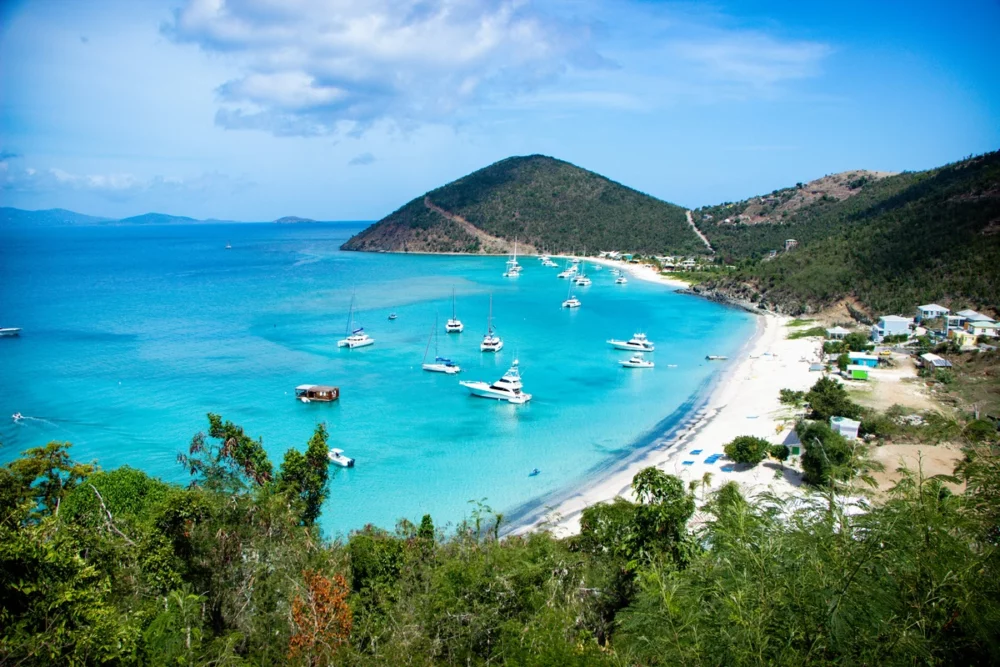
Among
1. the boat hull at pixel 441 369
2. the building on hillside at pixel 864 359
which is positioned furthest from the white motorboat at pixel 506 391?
the building on hillside at pixel 864 359

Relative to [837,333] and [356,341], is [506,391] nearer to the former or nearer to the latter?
[356,341]

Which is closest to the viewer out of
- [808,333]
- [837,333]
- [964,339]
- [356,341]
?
[964,339]

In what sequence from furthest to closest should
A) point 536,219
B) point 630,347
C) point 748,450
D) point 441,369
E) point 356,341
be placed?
point 536,219, point 630,347, point 356,341, point 441,369, point 748,450

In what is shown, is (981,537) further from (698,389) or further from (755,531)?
→ (698,389)

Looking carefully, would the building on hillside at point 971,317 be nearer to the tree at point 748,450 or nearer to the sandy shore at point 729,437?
the sandy shore at point 729,437

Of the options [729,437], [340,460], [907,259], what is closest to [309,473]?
[340,460]

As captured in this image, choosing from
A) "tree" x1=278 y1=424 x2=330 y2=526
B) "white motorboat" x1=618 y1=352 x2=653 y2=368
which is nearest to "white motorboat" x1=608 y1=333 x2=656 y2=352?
"white motorboat" x1=618 y1=352 x2=653 y2=368

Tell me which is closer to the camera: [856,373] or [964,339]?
[856,373]
